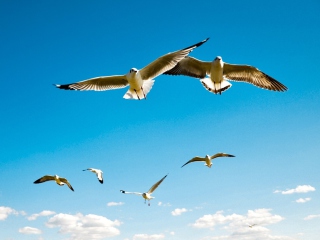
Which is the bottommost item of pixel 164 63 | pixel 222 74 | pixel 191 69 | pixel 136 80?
pixel 136 80

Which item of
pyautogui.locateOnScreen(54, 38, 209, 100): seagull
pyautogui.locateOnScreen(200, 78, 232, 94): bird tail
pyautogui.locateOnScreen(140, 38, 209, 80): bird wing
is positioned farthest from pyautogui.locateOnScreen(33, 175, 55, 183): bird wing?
pyautogui.locateOnScreen(200, 78, 232, 94): bird tail

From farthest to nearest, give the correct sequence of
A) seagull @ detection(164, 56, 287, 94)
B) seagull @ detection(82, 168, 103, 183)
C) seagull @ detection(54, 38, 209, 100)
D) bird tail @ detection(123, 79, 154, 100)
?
seagull @ detection(82, 168, 103, 183), seagull @ detection(164, 56, 287, 94), bird tail @ detection(123, 79, 154, 100), seagull @ detection(54, 38, 209, 100)

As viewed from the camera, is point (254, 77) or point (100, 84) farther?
point (254, 77)

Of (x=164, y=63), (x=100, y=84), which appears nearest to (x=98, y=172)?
(x=100, y=84)

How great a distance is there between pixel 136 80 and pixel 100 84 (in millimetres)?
1355

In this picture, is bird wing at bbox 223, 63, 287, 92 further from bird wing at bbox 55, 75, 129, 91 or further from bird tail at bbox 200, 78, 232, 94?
bird wing at bbox 55, 75, 129, 91

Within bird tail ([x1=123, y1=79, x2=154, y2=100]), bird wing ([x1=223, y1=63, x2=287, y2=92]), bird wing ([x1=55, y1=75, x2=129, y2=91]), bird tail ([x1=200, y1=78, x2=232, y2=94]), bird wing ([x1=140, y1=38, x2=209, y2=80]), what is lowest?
bird tail ([x1=123, y1=79, x2=154, y2=100])

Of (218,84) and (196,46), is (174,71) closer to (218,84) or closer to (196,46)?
(218,84)

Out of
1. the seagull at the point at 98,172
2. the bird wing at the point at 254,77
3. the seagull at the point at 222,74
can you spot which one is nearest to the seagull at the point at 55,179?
the seagull at the point at 98,172

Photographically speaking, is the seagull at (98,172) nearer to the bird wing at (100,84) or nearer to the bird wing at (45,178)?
the bird wing at (45,178)

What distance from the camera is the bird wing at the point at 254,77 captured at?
15.9m

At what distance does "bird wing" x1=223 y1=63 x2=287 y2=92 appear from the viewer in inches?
626

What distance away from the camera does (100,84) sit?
14477 millimetres

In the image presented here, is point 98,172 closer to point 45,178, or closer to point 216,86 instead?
point 45,178
